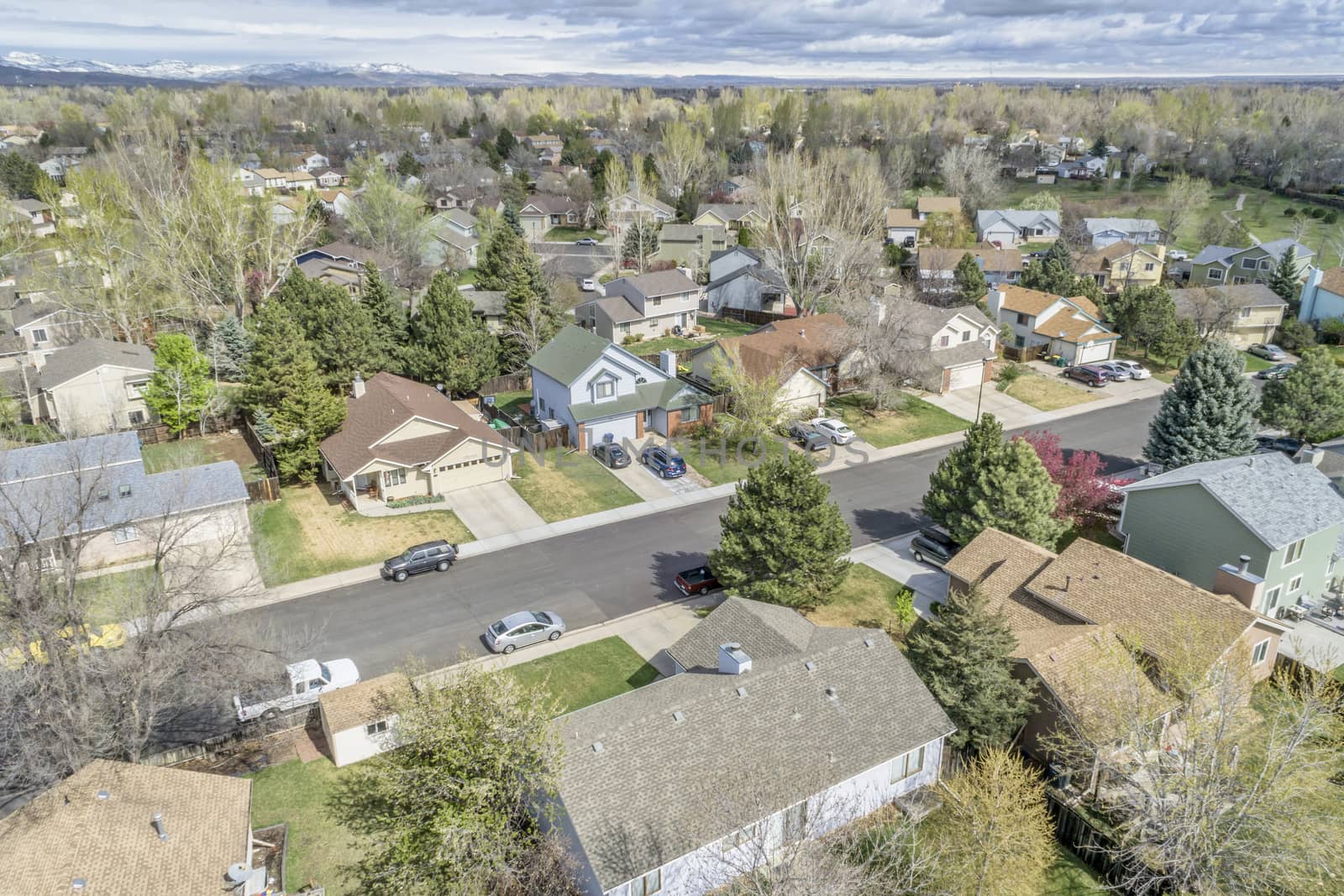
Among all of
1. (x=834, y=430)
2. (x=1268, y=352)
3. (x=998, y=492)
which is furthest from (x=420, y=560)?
(x=1268, y=352)

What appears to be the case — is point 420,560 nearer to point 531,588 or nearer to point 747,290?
point 531,588

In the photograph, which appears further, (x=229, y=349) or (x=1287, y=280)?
(x=1287, y=280)

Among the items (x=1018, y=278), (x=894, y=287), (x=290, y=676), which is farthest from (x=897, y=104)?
(x=290, y=676)

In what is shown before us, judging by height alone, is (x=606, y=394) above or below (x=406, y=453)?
above

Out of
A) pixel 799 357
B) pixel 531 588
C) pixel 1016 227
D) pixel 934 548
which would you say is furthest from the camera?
pixel 1016 227

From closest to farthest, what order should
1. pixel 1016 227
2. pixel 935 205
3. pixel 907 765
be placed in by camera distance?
1. pixel 907 765
2. pixel 1016 227
3. pixel 935 205

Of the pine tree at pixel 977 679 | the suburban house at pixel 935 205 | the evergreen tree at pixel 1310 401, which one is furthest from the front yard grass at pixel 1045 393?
the suburban house at pixel 935 205

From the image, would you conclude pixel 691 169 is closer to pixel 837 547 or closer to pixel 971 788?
pixel 837 547

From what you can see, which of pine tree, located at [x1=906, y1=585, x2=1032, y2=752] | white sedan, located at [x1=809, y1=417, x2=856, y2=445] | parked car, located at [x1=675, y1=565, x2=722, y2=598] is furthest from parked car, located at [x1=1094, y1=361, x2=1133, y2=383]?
pine tree, located at [x1=906, y1=585, x2=1032, y2=752]
